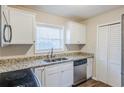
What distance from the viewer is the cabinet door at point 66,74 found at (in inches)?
104

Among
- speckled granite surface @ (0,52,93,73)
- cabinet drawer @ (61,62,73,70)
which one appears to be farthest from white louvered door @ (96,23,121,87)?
speckled granite surface @ (0,52,93,73)

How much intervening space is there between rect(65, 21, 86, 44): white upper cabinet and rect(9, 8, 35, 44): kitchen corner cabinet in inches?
52.4

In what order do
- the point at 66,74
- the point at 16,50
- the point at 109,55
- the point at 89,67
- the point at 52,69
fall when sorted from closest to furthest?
the point at 52,69
the point at 16,50
the point at 66,74
the point at 109,55
the point at 89,67

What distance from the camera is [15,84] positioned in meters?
1.51

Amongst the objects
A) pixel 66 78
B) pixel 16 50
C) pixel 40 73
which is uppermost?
pixel 16 50

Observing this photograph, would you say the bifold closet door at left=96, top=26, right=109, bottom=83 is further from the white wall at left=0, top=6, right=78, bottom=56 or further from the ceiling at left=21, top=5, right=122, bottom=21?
the white wall at left=0, top=6, right=78, bottom=56

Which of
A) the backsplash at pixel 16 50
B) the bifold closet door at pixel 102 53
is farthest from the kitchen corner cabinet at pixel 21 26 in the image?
the bifold closet door at pixel 102 53

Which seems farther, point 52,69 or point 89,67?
point 89,67

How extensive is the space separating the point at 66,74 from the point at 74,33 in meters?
1.41

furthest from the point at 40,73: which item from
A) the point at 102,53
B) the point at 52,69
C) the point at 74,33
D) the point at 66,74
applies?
the point at 102,53

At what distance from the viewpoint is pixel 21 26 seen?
2221 mm

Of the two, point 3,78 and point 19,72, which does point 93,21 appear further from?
point 3,78

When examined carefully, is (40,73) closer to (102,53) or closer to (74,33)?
(74,33)
